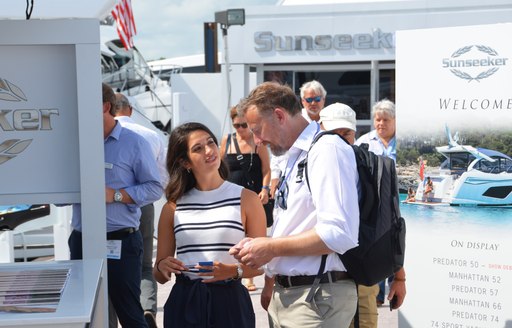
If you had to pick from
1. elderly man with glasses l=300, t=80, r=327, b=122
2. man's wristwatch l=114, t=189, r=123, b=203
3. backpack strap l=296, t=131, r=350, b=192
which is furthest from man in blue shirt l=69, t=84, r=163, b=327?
elderly man with glasses l=300, t=80, r=327, b=122

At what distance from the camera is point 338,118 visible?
5.85m

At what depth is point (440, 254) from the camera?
5.30 m

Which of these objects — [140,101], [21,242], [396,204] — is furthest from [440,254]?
[140,101]

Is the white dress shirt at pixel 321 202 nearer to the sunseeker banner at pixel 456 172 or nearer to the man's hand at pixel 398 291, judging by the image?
the man's hand at pixel 398 291

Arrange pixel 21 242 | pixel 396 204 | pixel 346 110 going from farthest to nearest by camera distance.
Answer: pixel 21 242 < pixel 346 110 < pixel 396 204

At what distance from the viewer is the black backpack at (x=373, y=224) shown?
330 centimetres

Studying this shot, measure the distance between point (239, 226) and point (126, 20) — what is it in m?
5.48

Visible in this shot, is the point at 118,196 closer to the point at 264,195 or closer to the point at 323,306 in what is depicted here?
the point at 323,306

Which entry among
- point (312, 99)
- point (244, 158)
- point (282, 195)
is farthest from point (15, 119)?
point (312, 99)

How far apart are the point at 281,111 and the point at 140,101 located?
2275 centimetres

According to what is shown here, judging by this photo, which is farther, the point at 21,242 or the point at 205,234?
the point at 21,242

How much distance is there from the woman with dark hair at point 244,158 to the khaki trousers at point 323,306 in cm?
392

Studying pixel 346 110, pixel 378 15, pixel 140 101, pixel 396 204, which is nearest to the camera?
pixel 396 204

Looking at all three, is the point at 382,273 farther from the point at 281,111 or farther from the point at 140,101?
the point at 140,101
